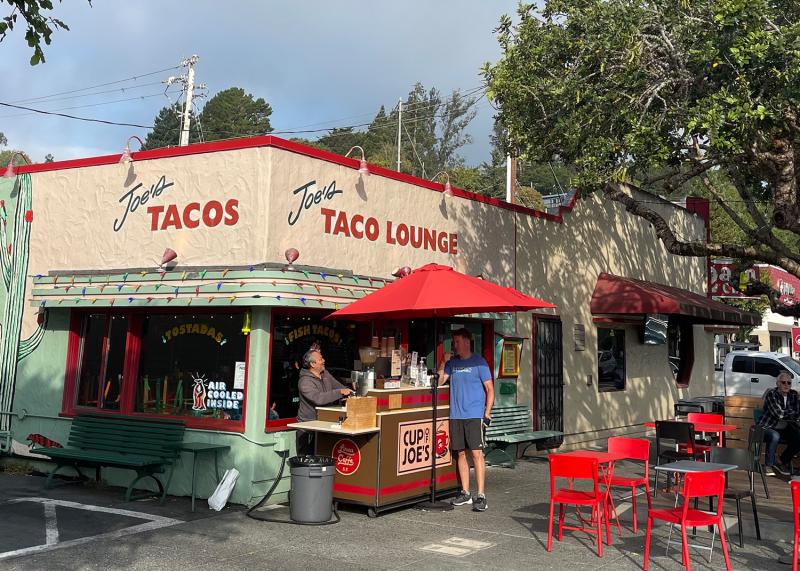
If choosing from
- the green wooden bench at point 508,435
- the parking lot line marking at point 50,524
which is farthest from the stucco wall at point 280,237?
the parking lot line marking at point 50,524

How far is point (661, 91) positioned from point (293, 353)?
6.32 meters

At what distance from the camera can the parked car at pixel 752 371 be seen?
2258cm

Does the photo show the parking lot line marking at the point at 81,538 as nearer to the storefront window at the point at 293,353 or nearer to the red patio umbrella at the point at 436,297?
the storefront window at the point at 293,353

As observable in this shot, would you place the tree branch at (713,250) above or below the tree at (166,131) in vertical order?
below

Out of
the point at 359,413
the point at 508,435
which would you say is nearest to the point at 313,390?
the point at 359,413

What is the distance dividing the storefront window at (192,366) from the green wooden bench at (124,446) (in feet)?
1.20

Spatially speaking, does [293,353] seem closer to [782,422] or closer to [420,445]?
[420,445]

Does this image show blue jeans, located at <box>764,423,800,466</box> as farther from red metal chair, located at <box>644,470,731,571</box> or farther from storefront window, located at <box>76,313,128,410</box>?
storefront window, located at <box>76,313,128,410</box>

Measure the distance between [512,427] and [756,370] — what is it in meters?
14.0

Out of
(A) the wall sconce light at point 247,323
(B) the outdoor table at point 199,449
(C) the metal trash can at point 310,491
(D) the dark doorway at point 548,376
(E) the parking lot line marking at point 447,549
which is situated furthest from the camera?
(D) the dark doorway at point 548,376

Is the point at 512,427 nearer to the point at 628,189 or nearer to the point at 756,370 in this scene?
the point at 628,189

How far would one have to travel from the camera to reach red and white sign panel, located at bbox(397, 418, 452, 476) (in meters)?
8.58

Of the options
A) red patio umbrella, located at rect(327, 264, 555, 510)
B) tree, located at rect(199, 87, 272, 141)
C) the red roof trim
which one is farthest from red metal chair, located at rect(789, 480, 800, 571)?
tree, located at rect(199, 87, 272, 141)

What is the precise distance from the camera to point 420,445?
8867 mm
